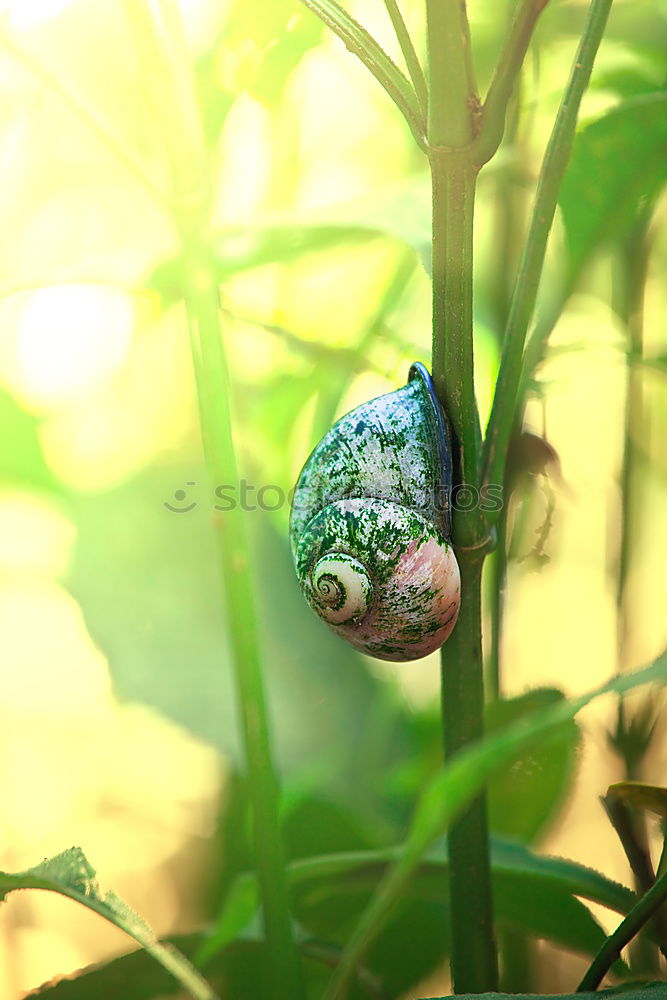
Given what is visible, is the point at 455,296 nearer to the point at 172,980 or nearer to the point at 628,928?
the point at 628,928

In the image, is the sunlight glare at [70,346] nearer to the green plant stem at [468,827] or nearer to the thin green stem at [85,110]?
the thin green stem at [85,110]

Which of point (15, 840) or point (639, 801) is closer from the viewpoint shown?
point (639, 801)

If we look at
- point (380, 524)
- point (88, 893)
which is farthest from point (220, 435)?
point (88, 893)

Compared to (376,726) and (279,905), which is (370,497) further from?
(376,726)

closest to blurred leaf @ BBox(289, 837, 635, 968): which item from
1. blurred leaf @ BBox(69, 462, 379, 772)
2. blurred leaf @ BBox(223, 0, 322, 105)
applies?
blurred leaf @ BBox(69, 462, 379, 772)

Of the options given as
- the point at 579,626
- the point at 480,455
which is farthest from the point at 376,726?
the point at 480,455

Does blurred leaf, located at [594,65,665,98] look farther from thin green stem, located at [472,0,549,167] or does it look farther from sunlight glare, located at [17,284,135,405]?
sunlight glare, located at [17,284,135,405]
